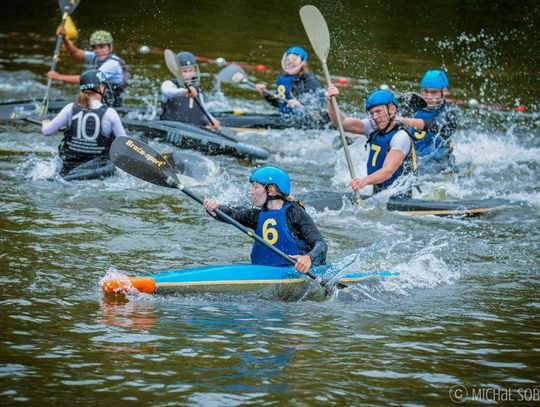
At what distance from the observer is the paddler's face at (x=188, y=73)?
12.2 meters

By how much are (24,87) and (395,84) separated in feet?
20.0

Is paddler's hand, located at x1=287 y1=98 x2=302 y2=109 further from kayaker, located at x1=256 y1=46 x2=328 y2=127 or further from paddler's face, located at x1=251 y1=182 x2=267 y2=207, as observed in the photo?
paddler's face, located at x1=251 y1=182 x2=267 y2=207

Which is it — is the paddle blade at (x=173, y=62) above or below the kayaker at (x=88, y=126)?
above

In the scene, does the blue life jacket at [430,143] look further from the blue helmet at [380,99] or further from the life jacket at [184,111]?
the life jacket at [184,111]

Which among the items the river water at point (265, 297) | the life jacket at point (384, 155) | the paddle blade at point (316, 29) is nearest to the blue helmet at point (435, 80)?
the river water at point (265, 297)

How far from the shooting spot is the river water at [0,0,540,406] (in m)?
5.52

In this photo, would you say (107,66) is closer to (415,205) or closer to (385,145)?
(385,145)

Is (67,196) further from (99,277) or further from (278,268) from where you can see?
(278,268)

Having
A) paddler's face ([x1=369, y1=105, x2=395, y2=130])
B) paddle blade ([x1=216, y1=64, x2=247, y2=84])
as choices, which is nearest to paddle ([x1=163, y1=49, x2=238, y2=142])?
paddle blade ([x1=216, y1=64, x2=247, y2=84])

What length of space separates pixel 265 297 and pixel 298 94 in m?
6.96

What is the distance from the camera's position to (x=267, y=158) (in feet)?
39.6

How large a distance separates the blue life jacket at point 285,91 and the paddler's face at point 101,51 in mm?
2479

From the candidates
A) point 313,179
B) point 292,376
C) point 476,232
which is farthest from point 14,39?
point 292,376

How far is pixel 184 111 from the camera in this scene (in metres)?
12.6
